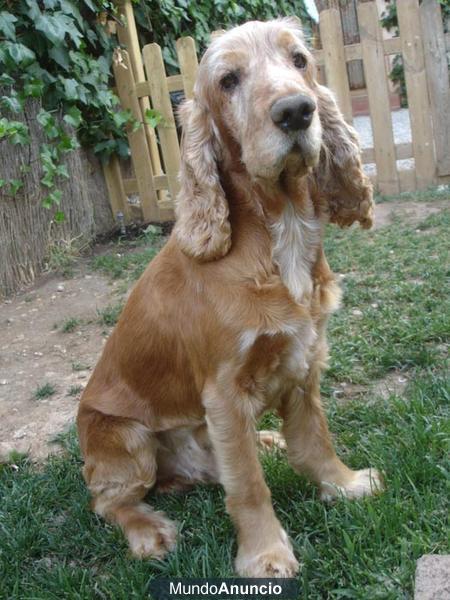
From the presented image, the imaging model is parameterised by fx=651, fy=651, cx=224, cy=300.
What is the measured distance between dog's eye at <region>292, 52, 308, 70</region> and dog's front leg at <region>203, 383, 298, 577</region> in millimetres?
1200

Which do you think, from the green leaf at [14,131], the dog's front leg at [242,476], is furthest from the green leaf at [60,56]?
the dog's front leg at [242,476]

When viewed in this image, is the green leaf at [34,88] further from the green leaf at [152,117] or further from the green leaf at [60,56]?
the green leaf at [152,117]

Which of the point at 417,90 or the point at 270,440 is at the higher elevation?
the point at 417,90

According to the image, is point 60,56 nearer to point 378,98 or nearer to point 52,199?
point 52,199

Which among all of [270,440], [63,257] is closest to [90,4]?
[63,257]

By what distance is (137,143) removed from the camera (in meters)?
7.18

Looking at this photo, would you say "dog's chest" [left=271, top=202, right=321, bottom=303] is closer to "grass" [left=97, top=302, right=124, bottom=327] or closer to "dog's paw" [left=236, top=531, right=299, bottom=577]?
"dog's paw" [left=236, top=531, right=299, bottom=577]

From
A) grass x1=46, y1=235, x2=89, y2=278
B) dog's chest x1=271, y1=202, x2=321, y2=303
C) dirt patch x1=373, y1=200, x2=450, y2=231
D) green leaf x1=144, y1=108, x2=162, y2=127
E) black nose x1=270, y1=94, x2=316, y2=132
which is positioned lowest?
dirt patch x1=373, y1=200, x2=450, y2=231

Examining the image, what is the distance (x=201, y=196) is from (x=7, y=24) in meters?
3.73

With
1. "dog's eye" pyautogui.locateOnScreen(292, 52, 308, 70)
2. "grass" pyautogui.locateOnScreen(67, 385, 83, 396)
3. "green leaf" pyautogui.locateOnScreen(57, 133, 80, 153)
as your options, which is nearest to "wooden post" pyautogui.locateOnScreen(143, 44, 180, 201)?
"green leaf" pyautogui.locateOnScreen(57, 133, 80, 153)

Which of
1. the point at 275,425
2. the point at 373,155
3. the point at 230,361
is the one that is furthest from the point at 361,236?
the point at 230,361

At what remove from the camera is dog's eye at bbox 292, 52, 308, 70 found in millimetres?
2359

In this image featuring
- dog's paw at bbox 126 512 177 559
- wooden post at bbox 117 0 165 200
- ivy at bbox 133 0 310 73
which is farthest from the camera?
ivy at bbox 133 0 310 73

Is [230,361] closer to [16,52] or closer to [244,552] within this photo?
[244,552]
